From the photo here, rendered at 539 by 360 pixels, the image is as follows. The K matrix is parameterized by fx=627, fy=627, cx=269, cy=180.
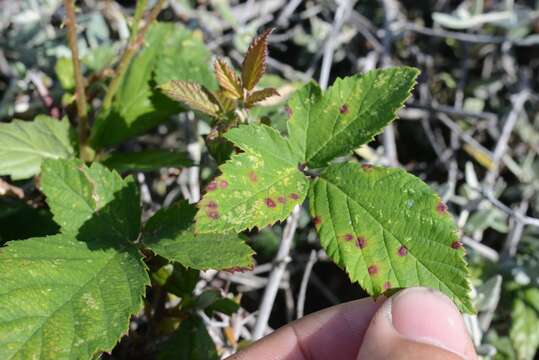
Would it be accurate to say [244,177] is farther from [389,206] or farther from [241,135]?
[389,206]

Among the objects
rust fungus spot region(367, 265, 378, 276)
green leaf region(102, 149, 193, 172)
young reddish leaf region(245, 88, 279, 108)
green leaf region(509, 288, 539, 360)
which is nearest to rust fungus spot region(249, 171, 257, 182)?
young reddish leaf region(245, 88, 279, 108)

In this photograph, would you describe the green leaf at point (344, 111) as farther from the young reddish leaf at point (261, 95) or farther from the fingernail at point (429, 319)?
the fingernail at point (429, 319)

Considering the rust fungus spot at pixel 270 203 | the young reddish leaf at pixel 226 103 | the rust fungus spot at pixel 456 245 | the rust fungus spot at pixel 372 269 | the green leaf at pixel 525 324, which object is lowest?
the green leaf at pixel 525 324

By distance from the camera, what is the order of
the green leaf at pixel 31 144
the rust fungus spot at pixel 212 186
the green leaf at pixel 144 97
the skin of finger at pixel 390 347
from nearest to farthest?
the skin of finger at pixel 390 347 < the rust fungus spot at pixel 212 186 < the green leaf at pixel 31 144 < the green leaf at pixel 144 97

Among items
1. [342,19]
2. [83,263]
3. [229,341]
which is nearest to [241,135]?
[83,263]

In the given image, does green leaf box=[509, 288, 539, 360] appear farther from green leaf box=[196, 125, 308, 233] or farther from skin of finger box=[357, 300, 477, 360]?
green leaf box=[196, 125, 308, 233]

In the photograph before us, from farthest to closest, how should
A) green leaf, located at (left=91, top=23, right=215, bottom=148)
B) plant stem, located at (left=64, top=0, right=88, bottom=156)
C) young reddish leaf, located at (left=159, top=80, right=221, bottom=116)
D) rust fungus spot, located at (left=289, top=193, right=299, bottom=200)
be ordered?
green leaf, located at (left=91, top=23, right=215, bottom=148)
plant stem, located at (left=64, top=0, right=88, bottom=156)
young reddish leaf, located at (left=159, top=80, right=221, bottom=116)
rust fungus spot, located at (left=289, top=193, right=299, bottom=200)

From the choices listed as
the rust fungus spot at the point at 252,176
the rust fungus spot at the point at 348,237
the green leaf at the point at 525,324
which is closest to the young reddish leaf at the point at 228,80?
the rust fungus spot at the point at 252,176
